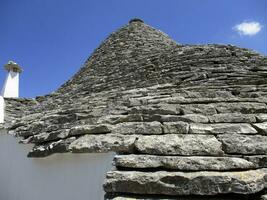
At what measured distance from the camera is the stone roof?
Result: 2.48 meters

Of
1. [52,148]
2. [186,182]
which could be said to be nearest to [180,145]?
[186,182]

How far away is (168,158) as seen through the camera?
2.71 meters

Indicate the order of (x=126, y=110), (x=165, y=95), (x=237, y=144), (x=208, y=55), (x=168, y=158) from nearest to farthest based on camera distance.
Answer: (x=168, y=158)
(x=237, y=144)
(x=126, y=110)
(x=165, y=95)
(x=208, y=55)

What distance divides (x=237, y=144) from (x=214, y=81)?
203 cm

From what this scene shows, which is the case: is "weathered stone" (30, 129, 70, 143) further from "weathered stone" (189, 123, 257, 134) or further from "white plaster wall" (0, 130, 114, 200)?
"weathered stone" (189, 123, 257, 134)

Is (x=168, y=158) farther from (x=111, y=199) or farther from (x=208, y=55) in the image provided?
(x=208, y=55)

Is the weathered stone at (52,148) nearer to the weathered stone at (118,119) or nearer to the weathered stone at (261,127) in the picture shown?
the weathered stone at (118,119)

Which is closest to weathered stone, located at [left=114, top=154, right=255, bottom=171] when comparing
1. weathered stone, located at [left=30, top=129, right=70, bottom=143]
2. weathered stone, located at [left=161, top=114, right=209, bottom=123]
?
weathered stone, located at [left=161, top=114, right=209, bottom=123]

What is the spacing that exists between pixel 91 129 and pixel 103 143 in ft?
1.32

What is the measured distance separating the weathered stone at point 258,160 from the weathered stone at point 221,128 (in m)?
0.40

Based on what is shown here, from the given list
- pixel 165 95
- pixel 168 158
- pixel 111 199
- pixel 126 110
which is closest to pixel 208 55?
pixel 165 95

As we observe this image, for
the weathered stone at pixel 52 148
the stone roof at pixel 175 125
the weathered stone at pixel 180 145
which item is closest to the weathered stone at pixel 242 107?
the stone roof at pixel 175 125

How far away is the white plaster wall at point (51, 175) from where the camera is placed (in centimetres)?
360

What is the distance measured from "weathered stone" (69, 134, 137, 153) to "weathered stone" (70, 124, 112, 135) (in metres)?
0.07
